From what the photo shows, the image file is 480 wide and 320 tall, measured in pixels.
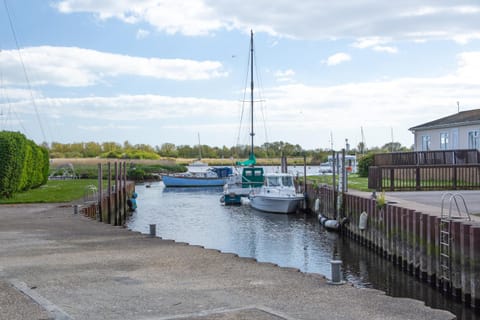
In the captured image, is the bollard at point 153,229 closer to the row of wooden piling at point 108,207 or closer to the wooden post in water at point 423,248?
the wooden post in water at point 423,248

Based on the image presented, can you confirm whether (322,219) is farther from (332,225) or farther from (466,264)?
(466,264)

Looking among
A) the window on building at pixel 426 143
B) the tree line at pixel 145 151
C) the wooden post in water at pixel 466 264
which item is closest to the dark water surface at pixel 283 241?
the wooden post in water at pixel 466 264

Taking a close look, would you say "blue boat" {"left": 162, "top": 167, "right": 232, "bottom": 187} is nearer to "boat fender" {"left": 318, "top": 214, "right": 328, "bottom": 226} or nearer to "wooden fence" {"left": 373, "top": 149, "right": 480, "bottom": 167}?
"wooden fence" {"left": 373, "top": 149, "right": 480, "bottom": 167}

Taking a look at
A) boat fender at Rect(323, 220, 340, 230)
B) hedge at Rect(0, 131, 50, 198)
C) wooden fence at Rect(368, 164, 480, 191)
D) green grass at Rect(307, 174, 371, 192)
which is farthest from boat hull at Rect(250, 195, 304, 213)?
hedge at Rect(0, 131, 50, 198)

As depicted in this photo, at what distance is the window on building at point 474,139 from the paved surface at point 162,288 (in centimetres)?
2770

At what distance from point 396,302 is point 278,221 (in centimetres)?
2580

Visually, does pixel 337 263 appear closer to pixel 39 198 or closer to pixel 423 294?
pixel 423 294

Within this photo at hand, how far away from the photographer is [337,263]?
41.2ft

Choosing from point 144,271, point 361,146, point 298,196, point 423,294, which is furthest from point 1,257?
point 361,146

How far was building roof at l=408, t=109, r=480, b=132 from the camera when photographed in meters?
40.2

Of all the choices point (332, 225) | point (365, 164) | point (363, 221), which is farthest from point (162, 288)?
point (365, 164)

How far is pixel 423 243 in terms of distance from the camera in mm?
18500

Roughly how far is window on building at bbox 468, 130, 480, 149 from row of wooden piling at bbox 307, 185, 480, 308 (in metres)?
14.5

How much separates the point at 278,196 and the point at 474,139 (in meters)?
13.6
